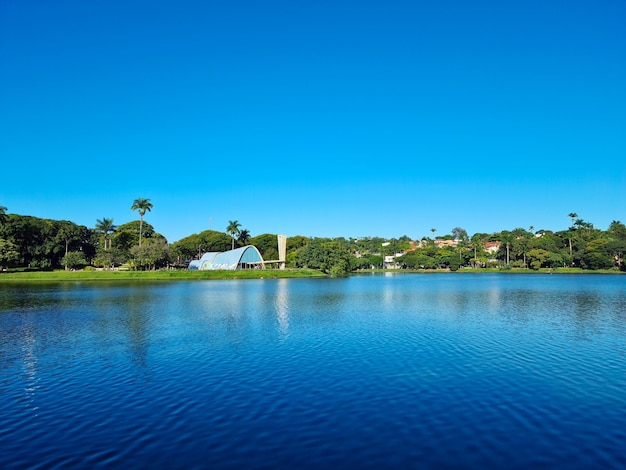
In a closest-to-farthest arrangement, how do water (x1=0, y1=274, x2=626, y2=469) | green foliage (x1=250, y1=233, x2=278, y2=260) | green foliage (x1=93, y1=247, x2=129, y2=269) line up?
water (x1=0, y1=274, x2=626, y2=469) → green foliage (x1=93, y1=247, x2=129, y2=269) → green foliage (x1=250, y1=233, x2=278, y2=260)

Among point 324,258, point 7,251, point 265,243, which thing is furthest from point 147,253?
point 265,243

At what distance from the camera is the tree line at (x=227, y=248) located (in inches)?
4001

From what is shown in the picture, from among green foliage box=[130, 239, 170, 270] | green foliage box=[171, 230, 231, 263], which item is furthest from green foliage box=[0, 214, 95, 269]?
green foliage box=[171, 230, 231, 263]

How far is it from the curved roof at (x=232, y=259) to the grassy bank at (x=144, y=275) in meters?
16.2

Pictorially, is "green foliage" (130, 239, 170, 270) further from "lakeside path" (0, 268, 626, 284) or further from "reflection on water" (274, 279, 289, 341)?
"reflection on water" (274, 279, 289, 341)

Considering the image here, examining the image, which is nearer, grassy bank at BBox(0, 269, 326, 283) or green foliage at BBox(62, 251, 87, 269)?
grassy bank at BBox(0, 269, 326, 283)

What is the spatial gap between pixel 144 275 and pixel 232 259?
1230 inches

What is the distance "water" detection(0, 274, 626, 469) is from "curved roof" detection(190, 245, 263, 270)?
87.6 m

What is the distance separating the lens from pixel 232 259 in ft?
387

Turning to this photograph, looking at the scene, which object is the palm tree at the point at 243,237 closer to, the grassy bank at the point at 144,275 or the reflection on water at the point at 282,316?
the grassy bank at the point at 144,275

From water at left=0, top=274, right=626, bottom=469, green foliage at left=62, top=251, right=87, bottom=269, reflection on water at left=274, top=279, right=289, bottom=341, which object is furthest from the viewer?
green foliage at left=62, top=251, right=87, bottom=269

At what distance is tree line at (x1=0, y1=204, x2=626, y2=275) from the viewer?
102 meters

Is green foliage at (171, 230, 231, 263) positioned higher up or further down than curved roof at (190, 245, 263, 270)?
higher up

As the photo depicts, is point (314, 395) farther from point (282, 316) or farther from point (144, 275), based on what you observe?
point (144, 275)
